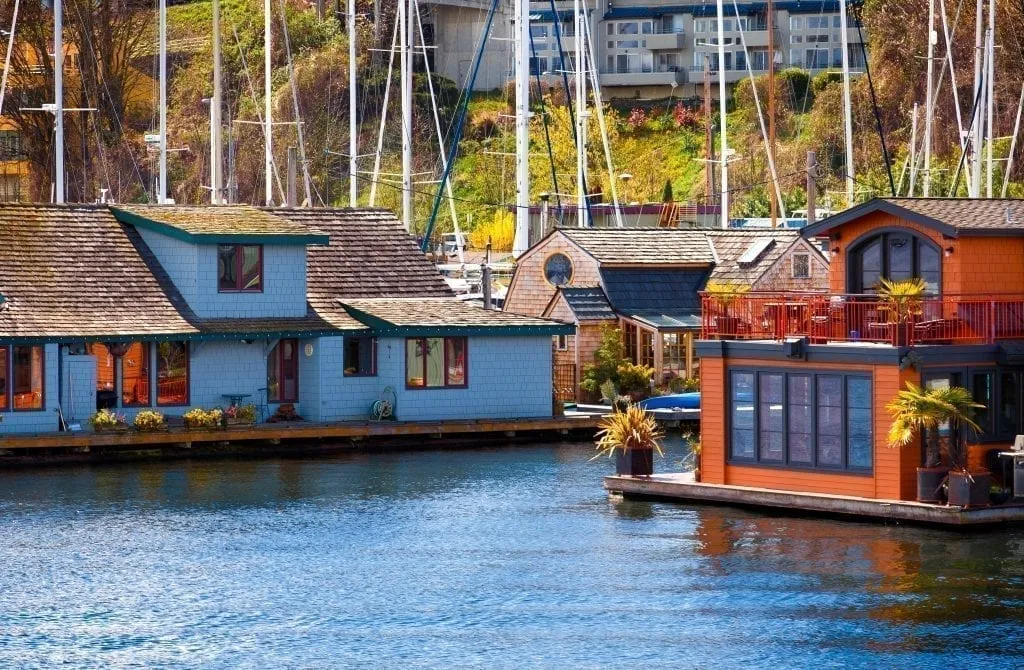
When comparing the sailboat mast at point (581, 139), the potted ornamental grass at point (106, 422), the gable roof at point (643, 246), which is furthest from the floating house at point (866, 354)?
the sailboat mast at point (581, 139)

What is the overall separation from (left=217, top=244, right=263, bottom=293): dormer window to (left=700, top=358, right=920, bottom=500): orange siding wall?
584 inches

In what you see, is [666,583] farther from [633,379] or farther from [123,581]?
[633,379]

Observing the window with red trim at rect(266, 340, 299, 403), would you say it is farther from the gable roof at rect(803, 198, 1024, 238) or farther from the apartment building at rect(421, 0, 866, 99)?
the apartment building at rect(421, 0, 866, 99)

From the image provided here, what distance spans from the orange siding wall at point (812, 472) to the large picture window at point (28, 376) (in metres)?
15.4

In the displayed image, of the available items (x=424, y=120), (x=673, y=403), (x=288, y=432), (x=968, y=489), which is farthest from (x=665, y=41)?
(x=968, y=489)

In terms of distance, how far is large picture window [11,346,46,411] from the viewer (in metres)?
42.8

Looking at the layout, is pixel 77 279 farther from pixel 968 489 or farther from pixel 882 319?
pixel 968 489

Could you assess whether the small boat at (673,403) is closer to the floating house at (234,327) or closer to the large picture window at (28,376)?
the floating house at (234,327)

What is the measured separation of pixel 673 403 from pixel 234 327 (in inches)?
415

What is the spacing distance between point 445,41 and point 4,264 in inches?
2339

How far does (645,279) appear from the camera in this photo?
53375 millimetres

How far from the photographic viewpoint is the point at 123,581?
29359 mm

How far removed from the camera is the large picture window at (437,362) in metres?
46.8

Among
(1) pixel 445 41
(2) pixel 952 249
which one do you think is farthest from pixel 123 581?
(1) pixel 445 41
